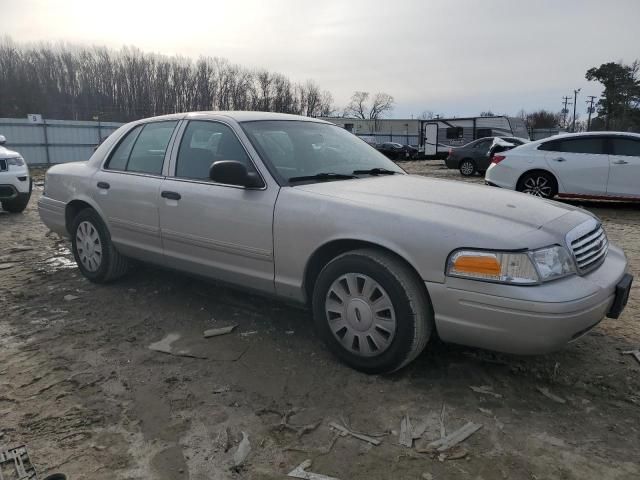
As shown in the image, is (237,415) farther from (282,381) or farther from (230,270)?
(230,270)

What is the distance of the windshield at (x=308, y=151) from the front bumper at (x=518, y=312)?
128 centimetres

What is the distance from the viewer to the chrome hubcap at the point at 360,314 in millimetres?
2844

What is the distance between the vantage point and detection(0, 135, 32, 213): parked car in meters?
8.20

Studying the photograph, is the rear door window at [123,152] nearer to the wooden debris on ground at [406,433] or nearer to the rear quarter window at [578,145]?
the wooden debris on ground at [406,433]

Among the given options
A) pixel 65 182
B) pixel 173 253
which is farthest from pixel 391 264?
pixel 65 182

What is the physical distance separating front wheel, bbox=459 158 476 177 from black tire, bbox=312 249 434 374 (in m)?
16.0

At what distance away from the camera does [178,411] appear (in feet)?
8.75

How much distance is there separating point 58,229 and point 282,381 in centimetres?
329

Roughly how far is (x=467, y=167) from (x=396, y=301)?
53.4 ft

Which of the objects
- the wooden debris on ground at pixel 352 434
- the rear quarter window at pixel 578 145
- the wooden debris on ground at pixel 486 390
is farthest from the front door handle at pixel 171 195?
the rear quarter window at pixel 578 145

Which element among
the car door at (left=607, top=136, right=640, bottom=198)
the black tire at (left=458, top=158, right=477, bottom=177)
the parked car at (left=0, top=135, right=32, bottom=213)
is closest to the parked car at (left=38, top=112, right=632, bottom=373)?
the parked car at (left=0, top=135, right=32, bottom=213)

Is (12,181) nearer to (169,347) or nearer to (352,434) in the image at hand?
(169,347)

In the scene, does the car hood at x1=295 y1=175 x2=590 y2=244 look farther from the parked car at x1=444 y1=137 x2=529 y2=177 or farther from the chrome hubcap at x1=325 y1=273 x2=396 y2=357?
the parked car at x1=444 y1=137 x2=529 y2=177

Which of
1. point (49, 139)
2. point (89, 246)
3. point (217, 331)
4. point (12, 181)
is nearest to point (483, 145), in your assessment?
point (12, 181)
